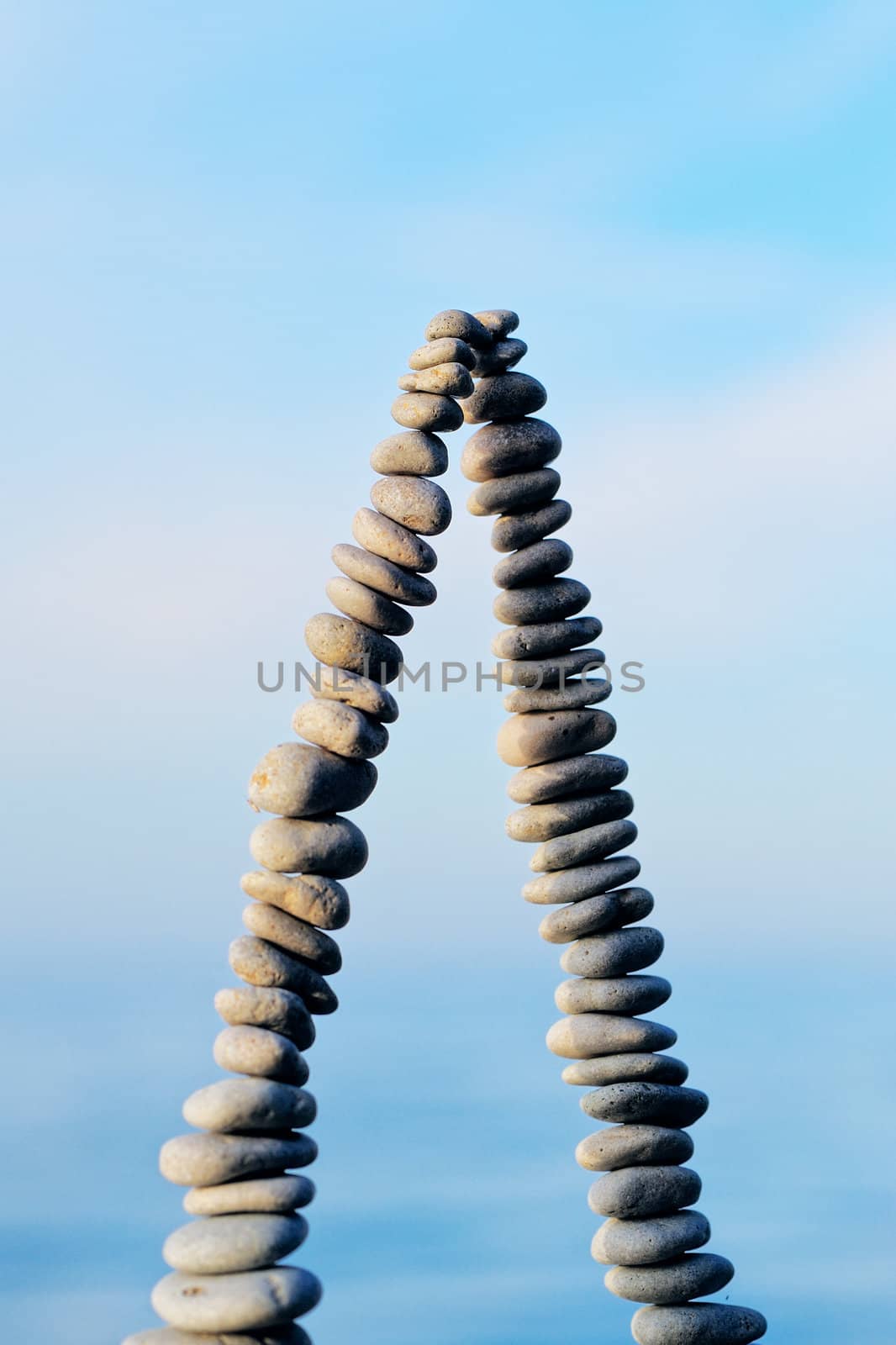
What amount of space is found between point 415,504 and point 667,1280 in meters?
2.62

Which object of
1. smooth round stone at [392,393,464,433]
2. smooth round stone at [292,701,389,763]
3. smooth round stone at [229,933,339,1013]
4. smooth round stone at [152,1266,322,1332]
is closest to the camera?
smooth round stone at [152,1266,322,1332]

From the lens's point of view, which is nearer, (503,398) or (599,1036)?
(599,1036)

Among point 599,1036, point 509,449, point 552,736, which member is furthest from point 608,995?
point 509,449

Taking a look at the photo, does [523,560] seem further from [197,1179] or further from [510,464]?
[197,1179]

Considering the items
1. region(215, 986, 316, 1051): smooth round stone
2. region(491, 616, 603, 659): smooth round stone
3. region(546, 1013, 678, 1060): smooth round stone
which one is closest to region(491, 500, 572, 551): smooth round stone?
region(491, 616, 603, 659): smooth round stone

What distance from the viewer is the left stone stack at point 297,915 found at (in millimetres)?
4277

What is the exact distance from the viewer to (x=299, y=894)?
4695mm

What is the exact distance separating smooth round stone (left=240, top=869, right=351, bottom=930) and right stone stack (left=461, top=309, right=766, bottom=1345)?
980mm

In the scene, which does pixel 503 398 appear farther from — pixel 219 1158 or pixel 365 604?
pixel 219 1158

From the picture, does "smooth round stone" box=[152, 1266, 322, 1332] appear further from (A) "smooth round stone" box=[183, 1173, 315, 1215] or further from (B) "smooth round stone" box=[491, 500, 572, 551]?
(B) "smooth round stone" box=[491, 500, 572, 551]

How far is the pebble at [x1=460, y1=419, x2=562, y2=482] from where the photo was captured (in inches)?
223

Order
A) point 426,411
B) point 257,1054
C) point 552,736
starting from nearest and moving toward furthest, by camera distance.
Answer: point 257,1054, point 426,411, point 552,736

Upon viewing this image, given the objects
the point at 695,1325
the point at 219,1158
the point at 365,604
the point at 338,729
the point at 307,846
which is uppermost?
the point at 365,604

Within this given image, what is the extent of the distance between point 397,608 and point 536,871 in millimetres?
1109
